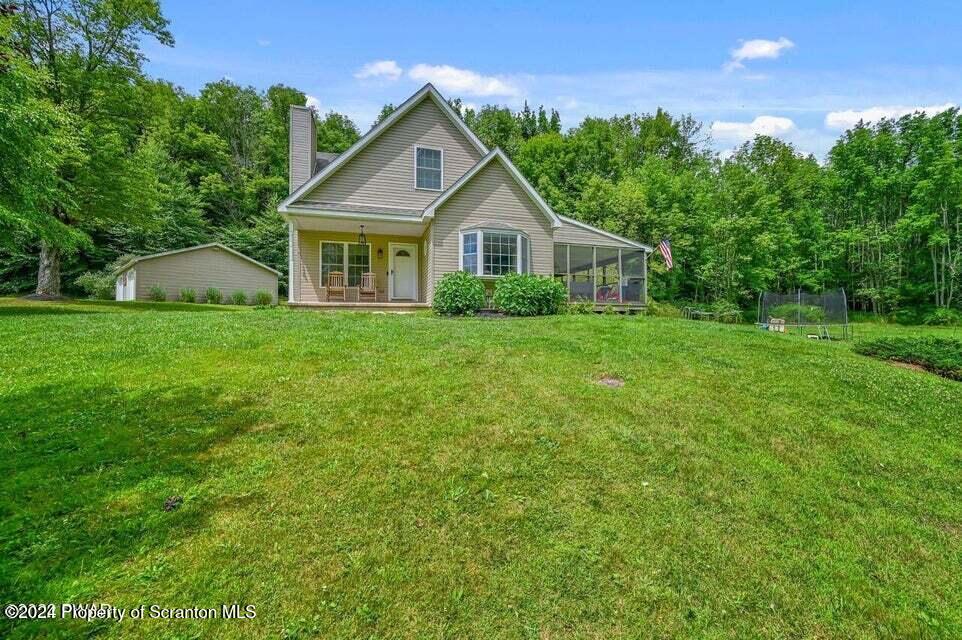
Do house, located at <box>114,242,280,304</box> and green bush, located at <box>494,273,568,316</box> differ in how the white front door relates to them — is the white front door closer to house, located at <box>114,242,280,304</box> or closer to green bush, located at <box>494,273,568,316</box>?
green bush, located at <box>494,273,568,316</box>

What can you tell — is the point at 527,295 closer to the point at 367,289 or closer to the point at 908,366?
the point at 367,289

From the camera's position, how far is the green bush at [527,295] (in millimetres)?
11641

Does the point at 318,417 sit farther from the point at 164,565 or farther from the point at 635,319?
the point at 635,319

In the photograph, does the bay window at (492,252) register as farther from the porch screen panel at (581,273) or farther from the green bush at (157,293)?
the green bush at (157,293)

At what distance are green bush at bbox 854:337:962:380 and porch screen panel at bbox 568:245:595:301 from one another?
28.1ft

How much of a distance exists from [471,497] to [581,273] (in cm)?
1517

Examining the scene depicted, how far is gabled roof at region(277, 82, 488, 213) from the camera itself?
13153 mm

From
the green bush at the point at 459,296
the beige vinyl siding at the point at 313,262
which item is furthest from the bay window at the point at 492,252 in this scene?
the beige vinyl siding at the point at 313,262

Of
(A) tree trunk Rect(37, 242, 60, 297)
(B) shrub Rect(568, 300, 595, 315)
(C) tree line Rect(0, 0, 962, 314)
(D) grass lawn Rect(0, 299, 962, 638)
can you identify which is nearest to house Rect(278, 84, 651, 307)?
(B) shrub Rect(568, 300, 595, 315)

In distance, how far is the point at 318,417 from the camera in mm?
4199

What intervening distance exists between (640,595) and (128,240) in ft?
112

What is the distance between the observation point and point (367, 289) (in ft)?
46.2

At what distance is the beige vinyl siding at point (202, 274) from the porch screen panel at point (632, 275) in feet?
62.6

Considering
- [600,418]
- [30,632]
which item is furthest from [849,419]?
[30,632]
